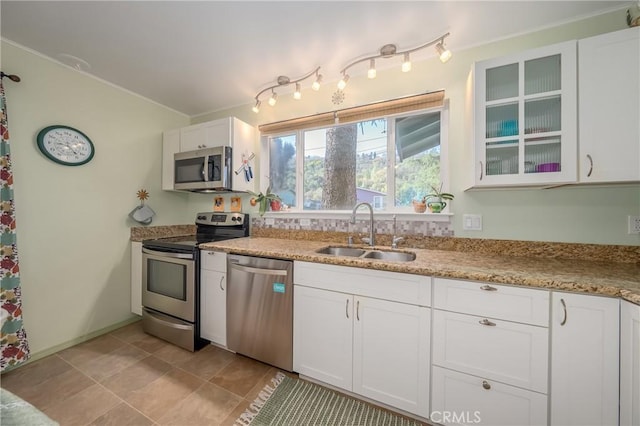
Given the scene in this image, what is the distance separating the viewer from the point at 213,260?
194cm

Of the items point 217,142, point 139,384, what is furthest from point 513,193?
point 139,384

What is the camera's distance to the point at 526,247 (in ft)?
5.21

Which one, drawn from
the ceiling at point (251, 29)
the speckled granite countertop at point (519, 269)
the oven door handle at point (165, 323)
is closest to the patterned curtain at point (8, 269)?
the ceiling at point (251, 29)

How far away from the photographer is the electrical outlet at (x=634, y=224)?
138 centimetres

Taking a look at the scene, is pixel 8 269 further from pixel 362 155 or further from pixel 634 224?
pixel 634 224

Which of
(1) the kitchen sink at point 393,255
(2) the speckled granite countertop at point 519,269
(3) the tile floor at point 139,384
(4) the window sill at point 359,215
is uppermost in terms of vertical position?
(4) the window sill at point 359,215

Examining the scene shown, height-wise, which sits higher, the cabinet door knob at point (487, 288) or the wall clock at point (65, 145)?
the wall clock at point (65, 145)

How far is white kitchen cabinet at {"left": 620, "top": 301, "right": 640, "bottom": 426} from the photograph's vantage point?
0.89 metres

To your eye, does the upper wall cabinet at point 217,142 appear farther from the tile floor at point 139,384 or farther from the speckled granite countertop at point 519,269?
the tile floor at point 139,384

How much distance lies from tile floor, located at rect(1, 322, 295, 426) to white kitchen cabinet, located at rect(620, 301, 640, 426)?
1.75 metres

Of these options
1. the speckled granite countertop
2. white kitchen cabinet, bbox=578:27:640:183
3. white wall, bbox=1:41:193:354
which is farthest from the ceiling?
the speckled granite countertop

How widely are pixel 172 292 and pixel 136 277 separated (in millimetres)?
649

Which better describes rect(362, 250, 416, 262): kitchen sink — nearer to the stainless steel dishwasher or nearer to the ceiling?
the stainless steel dishwasher

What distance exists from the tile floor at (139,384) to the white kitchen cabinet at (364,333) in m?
0.48
